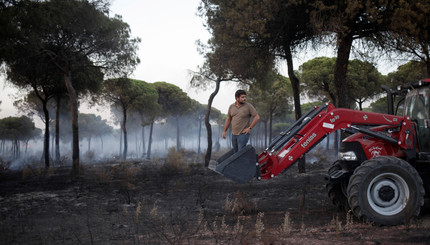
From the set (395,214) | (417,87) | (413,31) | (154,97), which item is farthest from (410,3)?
(154,97)

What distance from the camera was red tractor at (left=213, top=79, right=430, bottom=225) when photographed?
5.20 meters

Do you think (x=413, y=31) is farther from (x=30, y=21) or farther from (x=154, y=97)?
(x=154, y=97)

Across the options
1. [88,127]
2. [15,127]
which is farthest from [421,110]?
[88,127]

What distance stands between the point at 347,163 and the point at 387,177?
30.9 inches

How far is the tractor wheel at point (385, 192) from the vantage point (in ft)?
16.9

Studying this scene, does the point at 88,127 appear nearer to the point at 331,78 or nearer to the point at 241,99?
the point at 331,78

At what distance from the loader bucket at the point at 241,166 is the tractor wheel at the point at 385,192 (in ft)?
5.20

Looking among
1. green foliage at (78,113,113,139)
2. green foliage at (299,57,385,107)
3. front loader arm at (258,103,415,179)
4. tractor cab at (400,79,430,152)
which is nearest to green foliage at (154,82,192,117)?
green foliage at (299,57,385,107)

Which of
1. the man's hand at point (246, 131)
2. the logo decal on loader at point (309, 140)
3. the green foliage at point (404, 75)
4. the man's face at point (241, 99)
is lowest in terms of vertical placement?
the logo decal on loader at point (309, 140)

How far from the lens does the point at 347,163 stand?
6027mm

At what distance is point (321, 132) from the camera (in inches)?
225

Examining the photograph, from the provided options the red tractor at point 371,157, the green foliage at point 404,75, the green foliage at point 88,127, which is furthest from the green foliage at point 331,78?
the green foliage at point 88,127

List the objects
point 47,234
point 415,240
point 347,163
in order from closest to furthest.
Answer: point 415,240 → point 47,234 → point 347,163

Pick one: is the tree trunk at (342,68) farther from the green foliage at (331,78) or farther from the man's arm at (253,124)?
the green foliage at (331,78)
